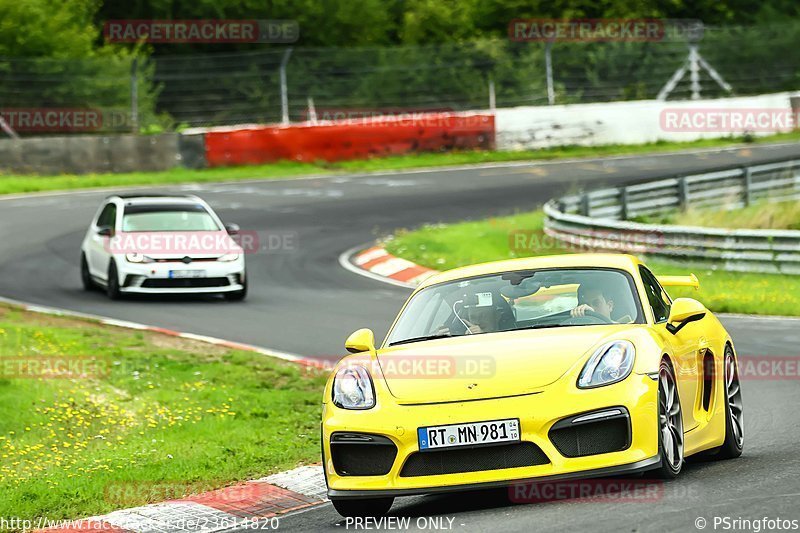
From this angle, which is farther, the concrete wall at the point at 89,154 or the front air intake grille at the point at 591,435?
the concrete wall at the point at 89,154

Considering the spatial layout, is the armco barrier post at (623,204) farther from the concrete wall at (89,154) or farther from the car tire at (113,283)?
the concrete wall at (89,154)

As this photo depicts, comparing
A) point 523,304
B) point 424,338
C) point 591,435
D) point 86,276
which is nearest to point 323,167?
point 86,276

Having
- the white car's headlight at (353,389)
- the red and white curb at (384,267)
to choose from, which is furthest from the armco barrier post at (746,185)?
the white car's headlight at (353,389)

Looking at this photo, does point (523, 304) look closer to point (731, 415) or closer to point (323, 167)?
point (731, 415)

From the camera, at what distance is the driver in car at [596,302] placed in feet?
26.8

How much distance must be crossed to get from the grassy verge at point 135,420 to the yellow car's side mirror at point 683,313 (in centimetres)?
282

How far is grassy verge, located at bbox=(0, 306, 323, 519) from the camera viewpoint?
8867 mm

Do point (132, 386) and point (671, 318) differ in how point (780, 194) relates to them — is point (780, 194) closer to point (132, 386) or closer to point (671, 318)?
point (132, 386)

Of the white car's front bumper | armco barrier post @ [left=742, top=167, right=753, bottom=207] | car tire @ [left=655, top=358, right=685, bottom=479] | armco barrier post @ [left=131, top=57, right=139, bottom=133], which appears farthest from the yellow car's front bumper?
armco barrier post @ [left=131, top=57, right=139, bottom=133]

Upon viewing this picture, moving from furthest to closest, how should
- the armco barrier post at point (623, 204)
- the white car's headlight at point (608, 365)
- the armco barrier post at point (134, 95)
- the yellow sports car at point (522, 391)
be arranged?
the armco barrier post at point (134, 95) < the armco barrier post at point (623, 204) < the white car's headlight at point (608, 365) < the yellow sports car at point (522, 391)

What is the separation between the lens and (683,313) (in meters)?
8.00

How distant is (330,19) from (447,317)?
157ft

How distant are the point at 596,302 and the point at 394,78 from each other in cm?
2871

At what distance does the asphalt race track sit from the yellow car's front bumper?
0.19 m
